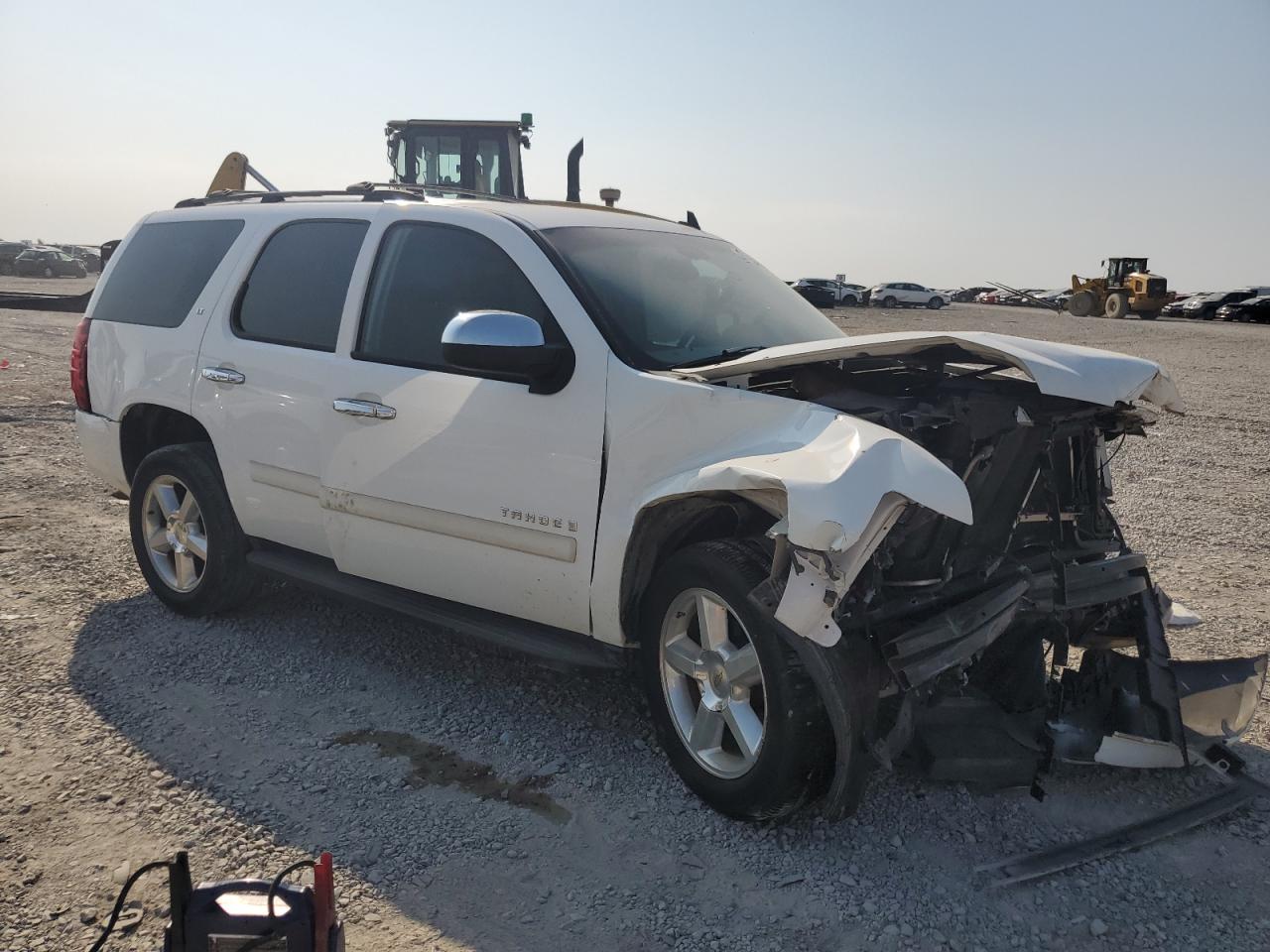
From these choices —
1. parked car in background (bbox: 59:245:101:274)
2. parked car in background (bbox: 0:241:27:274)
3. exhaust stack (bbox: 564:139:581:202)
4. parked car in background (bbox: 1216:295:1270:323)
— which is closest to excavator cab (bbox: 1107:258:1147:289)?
parked car in background (bbox: 1216:295:1270:323)

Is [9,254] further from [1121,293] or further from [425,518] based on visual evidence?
[425,518]

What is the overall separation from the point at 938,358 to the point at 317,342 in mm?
2475

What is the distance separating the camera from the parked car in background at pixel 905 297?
49456 mm

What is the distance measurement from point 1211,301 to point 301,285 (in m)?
44.9

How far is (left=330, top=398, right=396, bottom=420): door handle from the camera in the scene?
12.8ft

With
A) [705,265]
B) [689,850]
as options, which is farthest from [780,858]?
[705,265]

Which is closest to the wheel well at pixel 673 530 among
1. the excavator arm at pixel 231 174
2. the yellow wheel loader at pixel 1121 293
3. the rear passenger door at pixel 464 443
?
the rear passenger door at pixel 464 443

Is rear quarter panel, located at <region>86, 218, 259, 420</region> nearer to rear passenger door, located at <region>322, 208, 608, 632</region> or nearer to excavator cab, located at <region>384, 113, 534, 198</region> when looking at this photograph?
rear passenger door, located at <region>322, 208, 608, 632</region>

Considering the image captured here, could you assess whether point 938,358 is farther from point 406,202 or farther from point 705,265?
point 406,202

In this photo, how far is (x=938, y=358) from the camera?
10.9ft

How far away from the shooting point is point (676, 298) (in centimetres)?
391

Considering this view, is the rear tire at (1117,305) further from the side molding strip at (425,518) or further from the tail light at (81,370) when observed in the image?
the side molding strip at (425,518)

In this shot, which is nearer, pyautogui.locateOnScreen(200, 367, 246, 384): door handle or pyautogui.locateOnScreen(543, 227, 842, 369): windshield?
pyautogui.locateOnScreen(543, 227, 842, 369): windshield

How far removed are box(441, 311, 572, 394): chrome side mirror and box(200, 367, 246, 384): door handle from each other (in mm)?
1568
